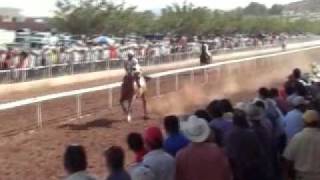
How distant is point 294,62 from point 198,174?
39439 mm

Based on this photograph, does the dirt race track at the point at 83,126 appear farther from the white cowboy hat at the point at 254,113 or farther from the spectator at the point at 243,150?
the spectator at the point at 243,150

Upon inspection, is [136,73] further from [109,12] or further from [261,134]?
[109,12]

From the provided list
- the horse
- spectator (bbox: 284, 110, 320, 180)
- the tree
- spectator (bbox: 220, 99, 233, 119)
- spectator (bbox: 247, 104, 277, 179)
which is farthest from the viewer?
the tree

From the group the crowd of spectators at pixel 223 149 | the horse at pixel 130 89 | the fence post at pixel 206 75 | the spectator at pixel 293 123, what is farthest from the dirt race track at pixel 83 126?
the crowd of spectators at pixel 223 149

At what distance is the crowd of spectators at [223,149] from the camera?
6371 millimetres

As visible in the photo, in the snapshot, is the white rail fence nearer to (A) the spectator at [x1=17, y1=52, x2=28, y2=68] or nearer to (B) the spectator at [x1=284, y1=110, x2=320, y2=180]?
(A) the spectator at [x1=17, y1=52, x2=28, y2=68]

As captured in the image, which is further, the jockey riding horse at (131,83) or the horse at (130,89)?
the horse at (130,89)

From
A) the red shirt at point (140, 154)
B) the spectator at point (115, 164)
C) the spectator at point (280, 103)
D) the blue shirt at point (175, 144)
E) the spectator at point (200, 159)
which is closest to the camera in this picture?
the spectator at point (115, 164)

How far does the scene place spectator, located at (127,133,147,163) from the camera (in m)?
6.84

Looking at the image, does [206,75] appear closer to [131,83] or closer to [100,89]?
[100,89]

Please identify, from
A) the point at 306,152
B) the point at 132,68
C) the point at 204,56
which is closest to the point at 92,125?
the point at 132,68

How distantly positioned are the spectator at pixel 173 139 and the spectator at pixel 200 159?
54cm

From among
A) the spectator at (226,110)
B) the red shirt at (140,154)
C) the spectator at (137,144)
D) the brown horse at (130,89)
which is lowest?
the brown horse at (130,89)

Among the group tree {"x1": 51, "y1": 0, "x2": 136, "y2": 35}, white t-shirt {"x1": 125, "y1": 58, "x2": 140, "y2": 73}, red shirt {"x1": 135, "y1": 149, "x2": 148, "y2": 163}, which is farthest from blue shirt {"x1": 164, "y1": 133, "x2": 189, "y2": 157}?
tree {"x1": 51, "y1": 0, "x2": 136, "y2": 35}
